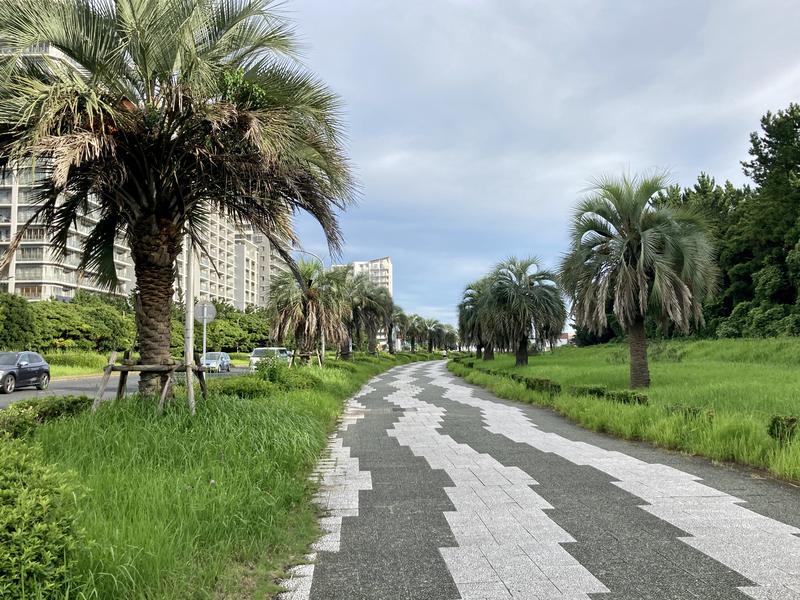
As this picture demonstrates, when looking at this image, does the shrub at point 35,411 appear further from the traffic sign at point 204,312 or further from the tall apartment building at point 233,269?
the tall apartment building at point 233,269

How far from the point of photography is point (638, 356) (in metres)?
14.1

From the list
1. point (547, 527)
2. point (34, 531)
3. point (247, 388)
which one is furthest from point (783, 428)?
point (247, 388)

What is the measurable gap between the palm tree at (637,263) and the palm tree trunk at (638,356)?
0.02 meters

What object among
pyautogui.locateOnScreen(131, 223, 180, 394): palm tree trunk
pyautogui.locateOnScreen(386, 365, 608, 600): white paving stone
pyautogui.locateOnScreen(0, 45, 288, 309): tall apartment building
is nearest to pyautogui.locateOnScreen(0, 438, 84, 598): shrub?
pyautogui.locateOnScreen(386, 365, 608, 600): white paving stone

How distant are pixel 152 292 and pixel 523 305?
2116 centimetres

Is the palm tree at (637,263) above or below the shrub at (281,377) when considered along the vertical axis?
above

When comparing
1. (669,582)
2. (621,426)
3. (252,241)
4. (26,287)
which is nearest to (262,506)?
(669,582)

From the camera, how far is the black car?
17.5m

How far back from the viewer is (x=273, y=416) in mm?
→ 7391

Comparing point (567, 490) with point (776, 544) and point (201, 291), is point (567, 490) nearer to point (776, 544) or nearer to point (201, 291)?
point (776, 544)

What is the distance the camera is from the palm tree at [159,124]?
248 inches

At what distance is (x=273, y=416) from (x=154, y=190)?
346cm

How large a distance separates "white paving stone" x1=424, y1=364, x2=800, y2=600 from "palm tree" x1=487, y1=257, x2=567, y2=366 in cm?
1925

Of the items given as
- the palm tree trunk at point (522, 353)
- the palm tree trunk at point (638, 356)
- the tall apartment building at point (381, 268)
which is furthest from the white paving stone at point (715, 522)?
the tall apartment building at point (381, 268)
